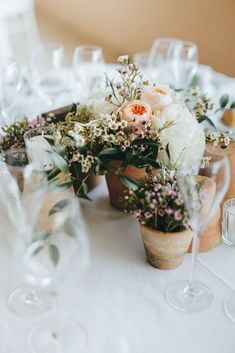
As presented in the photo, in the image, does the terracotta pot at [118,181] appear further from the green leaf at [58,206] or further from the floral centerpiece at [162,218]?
the green leaf at [58,206]

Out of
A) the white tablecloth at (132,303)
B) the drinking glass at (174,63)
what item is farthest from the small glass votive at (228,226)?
the drinking glass at (174,63)

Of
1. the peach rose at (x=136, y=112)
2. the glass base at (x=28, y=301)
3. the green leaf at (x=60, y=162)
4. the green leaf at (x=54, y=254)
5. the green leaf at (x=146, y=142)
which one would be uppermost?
the peach rose at (x=136, y=112)

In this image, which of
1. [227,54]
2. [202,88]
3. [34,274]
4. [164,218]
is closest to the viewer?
[34,274]

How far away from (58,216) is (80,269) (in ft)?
0.31

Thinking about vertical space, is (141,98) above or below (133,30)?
above

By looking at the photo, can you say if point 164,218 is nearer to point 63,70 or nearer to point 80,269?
point 80,269

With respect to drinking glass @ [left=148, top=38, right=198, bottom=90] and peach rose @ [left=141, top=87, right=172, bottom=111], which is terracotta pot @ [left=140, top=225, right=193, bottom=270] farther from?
drinking glass @ [left=148, top=38, right=198, bottom=90]

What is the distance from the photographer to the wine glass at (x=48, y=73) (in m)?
1.67

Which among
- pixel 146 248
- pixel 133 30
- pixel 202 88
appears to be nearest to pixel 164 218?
pixel 146 248

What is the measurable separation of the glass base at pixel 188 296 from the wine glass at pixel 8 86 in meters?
0.86

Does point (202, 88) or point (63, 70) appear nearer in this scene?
point (202, 88)

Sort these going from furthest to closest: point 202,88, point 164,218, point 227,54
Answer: point 227,54
point 202,88
point 164,218

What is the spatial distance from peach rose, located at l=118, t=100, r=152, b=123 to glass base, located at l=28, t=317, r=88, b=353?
1.44 ft

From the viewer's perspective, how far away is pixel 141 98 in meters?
1.03
